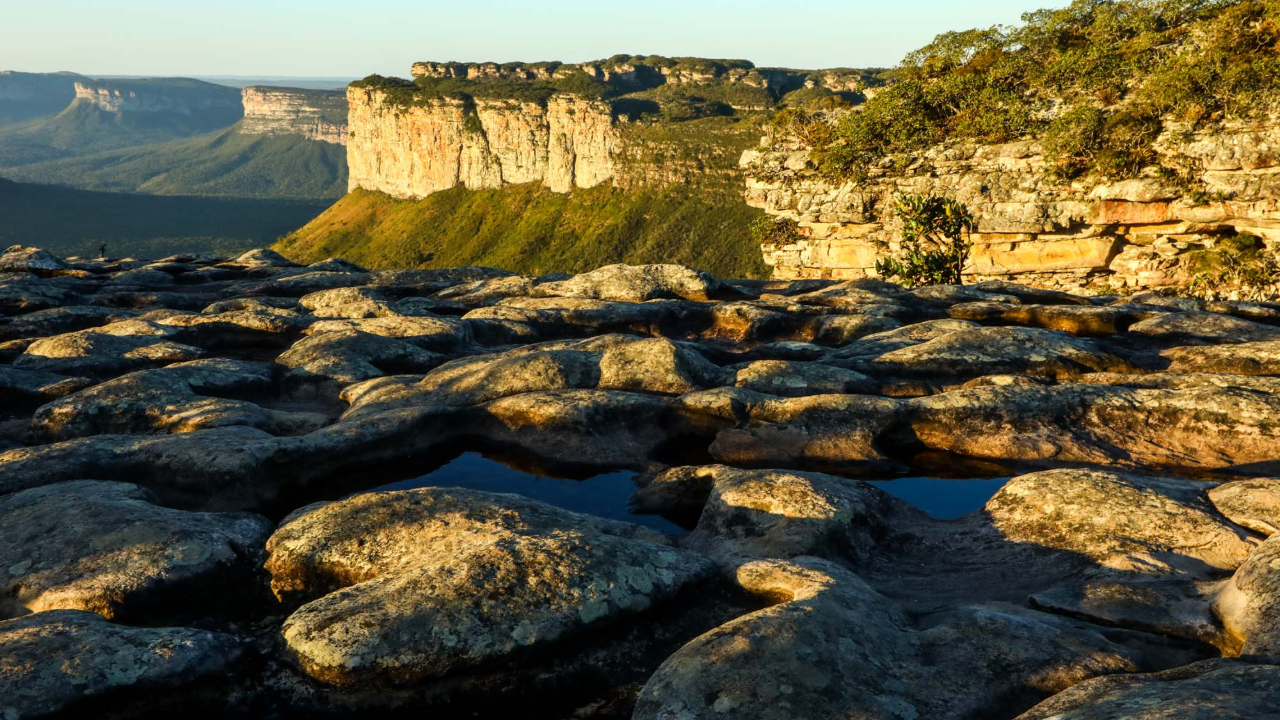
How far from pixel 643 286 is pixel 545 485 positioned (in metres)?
20.4

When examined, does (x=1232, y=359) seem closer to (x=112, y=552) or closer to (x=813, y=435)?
(x=813, y=435)

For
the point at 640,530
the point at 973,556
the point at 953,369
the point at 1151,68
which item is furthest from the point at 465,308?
the point at 1151,68

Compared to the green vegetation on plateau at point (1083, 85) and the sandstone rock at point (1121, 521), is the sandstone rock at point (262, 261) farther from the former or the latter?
the green vegetation on plateau at point (1083, 85)

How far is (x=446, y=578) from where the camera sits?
11.4 metres

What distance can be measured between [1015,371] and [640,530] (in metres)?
15.3

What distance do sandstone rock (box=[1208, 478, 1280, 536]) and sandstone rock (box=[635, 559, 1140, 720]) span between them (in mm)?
5790

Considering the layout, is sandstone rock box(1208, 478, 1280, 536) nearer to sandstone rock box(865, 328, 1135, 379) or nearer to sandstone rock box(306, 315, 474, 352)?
sandstone rock box(865, 328, 1135, 379)

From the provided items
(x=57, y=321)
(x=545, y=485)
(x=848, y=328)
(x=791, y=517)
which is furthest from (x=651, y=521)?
(x=57, y=321)

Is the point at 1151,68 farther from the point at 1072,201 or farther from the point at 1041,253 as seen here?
the point at 1041,253

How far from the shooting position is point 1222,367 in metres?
24.4

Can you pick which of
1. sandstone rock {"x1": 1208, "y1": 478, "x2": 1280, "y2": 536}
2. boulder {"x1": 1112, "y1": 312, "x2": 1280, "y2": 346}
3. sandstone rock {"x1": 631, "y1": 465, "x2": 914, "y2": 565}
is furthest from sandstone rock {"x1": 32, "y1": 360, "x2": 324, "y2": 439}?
boulder {"x1": 1112, "y1": 312, "x2": 1280, "y2": 346}

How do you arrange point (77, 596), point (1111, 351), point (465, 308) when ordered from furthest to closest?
point (465, 308)
point (1111, 351)
point (77, 596)

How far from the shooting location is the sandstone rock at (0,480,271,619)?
41.4 feet

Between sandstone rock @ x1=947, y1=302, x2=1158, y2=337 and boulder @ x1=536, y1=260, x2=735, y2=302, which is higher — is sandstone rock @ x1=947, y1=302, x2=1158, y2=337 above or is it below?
above
